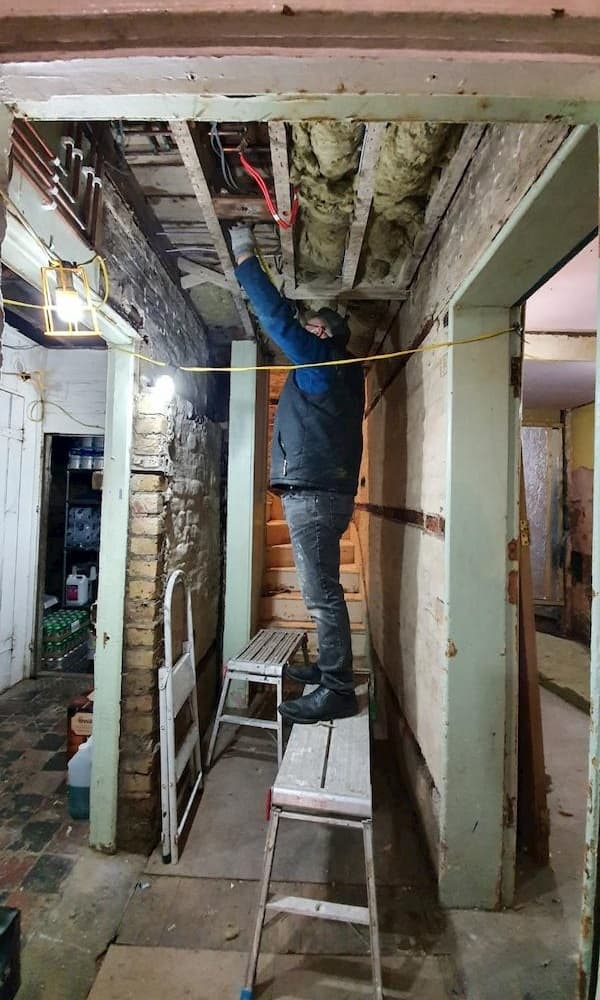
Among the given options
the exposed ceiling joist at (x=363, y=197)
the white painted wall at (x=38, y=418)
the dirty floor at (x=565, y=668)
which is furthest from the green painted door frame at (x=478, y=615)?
the white painted wall at (x=38, y=418)

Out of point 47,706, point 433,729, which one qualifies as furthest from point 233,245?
point 47,706

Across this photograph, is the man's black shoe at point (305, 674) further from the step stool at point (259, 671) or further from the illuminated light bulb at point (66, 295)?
the illuminated light bulb at point (66, 295)

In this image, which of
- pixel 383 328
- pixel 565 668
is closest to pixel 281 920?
pixel 383 328

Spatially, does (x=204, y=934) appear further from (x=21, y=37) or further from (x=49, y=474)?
(x=49, y=474)

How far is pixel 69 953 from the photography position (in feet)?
5.21

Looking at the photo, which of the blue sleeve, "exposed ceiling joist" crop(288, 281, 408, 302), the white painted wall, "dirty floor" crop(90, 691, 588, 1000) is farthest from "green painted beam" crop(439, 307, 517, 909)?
the white painted wall

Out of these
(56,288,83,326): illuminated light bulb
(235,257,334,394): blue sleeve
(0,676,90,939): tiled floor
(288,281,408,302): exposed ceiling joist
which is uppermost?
(288,281,408,302): exposed ceiling joist

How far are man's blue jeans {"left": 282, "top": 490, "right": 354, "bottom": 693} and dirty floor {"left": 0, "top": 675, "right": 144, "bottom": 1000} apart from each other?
124 cm

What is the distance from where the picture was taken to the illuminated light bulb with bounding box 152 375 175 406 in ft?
7.27

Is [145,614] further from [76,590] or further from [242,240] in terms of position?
[76,590]

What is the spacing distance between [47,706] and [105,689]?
2060 millimetres

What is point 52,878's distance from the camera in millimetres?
1921

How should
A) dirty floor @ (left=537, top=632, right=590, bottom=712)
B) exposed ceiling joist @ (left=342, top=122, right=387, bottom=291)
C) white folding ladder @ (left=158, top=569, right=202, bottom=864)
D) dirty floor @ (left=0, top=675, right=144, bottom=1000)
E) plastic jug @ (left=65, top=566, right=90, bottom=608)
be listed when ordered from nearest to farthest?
1. exposed ceiling joist @ (left=342, top=122, right=387, bottom=291)
2. dirty floor @ (left=0, top=675, right=144, bottom=1000)
3. white folding ladder @ (left=158, top=569, right=202, bottom=864)
4. dirty floor @ (left=537, top=632, right=590, bottom=712)
5. plastic jug @ (left=65, top=566, right=90, bottom=608)

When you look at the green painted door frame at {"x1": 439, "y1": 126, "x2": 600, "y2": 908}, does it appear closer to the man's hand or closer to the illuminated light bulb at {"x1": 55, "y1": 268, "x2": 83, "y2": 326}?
the man's hand
